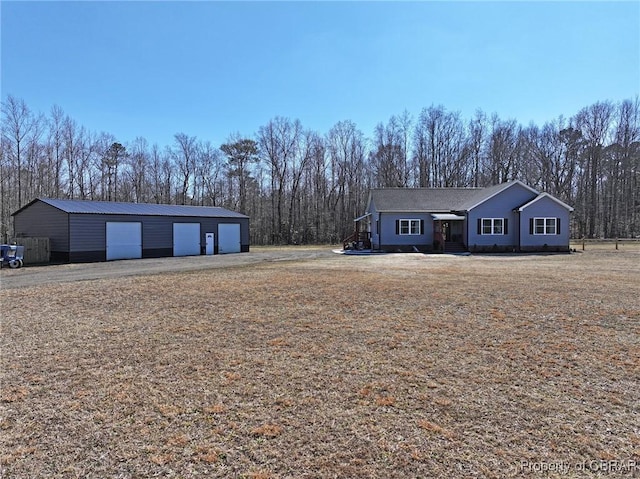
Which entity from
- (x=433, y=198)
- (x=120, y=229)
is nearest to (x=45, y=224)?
(x=120, y=229)

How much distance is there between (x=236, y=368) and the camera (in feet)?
13.7

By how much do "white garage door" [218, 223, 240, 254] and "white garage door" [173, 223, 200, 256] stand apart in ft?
6.05

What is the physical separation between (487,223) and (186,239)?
19648mm

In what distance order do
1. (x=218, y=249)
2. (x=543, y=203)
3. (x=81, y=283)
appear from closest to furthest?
(x=81, y=283)
(x=543, y=203)
(x=218, y=249)

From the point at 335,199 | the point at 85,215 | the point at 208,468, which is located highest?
the point at 335,199

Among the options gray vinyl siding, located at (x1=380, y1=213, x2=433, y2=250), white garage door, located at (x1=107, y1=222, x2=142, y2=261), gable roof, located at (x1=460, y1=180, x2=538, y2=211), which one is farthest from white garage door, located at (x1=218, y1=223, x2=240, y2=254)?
gable roof, located at (x1=460, y1=180, x2=538, y2=211)

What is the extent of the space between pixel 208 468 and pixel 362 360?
Result: 2.30 metres

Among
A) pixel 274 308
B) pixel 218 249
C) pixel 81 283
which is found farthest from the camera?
pixel 218 249

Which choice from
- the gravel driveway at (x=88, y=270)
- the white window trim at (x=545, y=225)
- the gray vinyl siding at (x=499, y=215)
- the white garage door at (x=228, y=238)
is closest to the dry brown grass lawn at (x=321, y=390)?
the gravel driveway at (x=88, y=270)

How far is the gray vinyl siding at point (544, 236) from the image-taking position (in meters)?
24.7

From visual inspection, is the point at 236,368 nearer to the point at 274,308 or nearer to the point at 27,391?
the point at 27,391

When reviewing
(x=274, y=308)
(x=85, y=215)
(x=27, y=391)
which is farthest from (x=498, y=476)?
(x=85, y=215)

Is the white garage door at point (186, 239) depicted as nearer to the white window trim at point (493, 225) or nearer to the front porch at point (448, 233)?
the front porch at point (448, 233)

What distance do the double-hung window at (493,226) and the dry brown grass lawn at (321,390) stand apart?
1817cm
